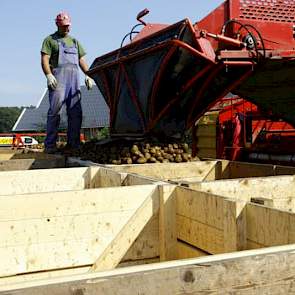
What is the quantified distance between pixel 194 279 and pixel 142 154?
4094 millimetres

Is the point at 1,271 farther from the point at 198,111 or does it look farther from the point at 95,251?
the point at 198,111

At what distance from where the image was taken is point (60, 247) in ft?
9.84

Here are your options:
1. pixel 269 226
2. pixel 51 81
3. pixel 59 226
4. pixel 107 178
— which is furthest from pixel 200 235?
pixel 51 81

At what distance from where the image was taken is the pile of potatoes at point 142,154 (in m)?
5.59

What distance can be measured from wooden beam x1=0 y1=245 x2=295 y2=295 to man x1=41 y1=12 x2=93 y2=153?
19.0 feet

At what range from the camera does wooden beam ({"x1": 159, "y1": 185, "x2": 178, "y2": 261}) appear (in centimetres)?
328

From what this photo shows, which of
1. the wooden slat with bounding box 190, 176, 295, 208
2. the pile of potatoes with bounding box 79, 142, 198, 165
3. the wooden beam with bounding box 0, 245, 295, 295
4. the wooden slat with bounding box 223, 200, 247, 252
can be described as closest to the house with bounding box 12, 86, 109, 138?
the pile of potatoes with bounding box 79, 142, 198, 165

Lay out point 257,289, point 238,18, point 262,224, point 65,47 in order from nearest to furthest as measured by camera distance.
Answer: point 257,289 < point 262,224 < point 238,18 < point 65,47

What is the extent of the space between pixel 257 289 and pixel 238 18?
4968 millimetres

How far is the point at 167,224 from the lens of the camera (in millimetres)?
3275

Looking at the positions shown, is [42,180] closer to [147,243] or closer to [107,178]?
[107,178]

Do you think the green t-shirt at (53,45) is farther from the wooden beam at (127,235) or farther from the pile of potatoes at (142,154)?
the wooden beam at (127,235)

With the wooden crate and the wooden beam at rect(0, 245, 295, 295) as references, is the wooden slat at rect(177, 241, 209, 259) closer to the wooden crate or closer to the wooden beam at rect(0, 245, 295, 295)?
the wooden crate

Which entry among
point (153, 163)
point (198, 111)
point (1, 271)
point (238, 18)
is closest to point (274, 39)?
point (238, 18)
